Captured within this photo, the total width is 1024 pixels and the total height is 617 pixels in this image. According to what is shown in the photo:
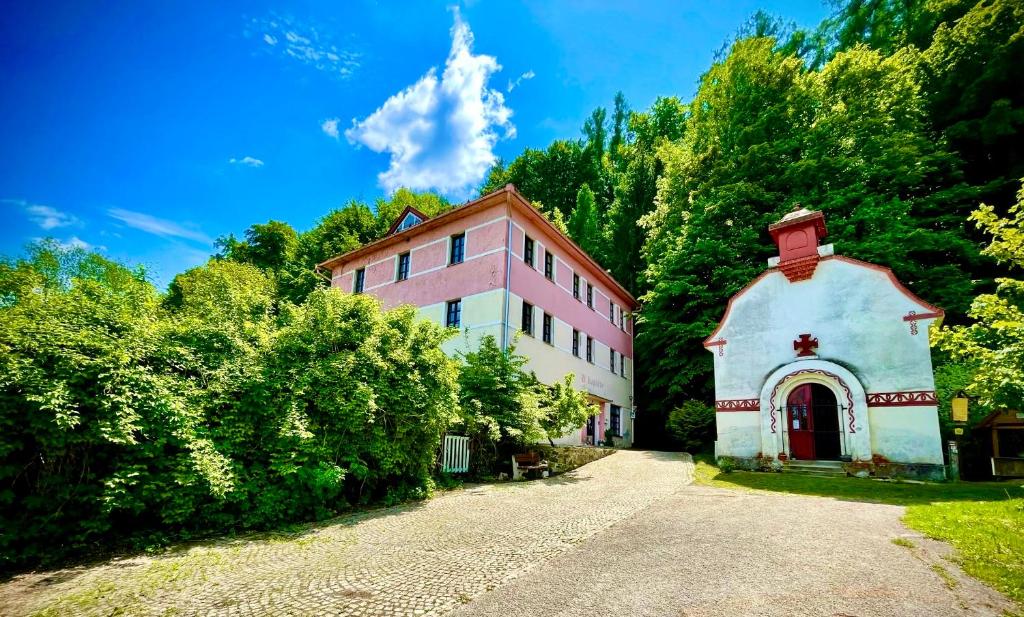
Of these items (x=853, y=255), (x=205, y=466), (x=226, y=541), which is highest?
(x=853, y=255)

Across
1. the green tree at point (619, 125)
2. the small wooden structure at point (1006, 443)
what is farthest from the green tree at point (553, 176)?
the small wooden structure at point (1006, 443)

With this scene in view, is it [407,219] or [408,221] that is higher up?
[407,219]

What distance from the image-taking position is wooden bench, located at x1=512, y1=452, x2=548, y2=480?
39.8ft

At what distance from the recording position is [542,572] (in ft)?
15.1

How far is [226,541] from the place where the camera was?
19.3ft

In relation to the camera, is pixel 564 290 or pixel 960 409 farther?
pixel 564 290

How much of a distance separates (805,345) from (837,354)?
32.2 inches

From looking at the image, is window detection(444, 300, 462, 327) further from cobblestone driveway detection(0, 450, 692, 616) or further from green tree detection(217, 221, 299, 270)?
green tree detection(217, 221, 299, 270)

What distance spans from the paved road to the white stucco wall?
606cm

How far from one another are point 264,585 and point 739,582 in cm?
459

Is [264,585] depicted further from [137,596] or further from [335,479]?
[335,479]

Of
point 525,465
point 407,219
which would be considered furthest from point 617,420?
point 407,219

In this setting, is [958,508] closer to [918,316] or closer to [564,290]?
[918,316]

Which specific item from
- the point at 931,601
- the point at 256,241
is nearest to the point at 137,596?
the point at 931,601
